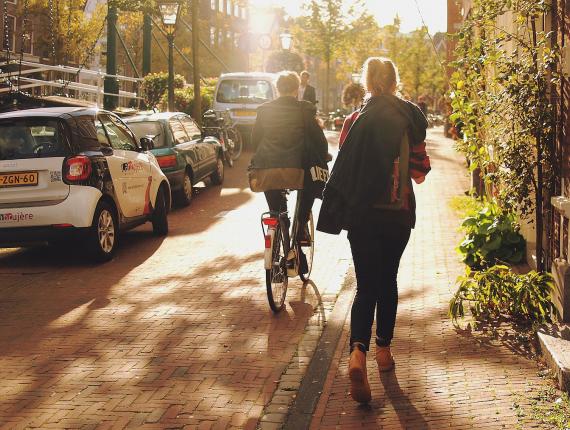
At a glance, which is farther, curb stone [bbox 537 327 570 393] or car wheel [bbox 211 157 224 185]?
car wheel [bbox 211 157 224 185]

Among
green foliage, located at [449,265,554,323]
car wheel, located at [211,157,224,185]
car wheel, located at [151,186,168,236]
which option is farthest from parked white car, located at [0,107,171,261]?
car wheel, located at [211,157,224,185]

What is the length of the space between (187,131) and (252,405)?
11.7m

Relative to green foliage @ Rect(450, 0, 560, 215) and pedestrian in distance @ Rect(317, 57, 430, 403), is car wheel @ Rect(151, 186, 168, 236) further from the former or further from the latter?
pedestrian in distance @ Rect(317, 57, 430, 403)

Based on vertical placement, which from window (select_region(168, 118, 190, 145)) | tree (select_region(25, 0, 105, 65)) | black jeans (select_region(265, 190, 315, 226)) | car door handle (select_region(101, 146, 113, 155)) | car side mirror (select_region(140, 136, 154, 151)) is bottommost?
black jeans (select_region(265, 190, 315, 226))

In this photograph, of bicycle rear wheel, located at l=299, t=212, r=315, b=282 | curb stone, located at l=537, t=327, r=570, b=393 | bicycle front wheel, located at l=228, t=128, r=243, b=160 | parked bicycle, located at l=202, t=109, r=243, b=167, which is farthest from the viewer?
bicycle front wheel, located at l=228, t=128, r=243, b=160

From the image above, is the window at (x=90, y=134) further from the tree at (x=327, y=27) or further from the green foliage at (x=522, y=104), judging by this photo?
the tree at (x=327, y=27)

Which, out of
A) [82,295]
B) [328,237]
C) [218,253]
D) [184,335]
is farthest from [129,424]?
[328,237]

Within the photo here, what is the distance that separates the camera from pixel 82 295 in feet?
28.3

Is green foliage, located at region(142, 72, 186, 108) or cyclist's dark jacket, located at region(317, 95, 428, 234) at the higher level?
green foliage, located at region(142, 72, 186, 108)

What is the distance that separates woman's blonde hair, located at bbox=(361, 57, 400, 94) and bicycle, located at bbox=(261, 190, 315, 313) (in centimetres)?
211

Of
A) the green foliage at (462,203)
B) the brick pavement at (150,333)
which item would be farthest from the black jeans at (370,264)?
the green foliage at (462,203)

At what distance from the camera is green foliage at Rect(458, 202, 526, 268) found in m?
9.00

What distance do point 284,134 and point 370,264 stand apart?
2.80m

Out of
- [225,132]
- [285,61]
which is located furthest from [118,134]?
[285,61]
